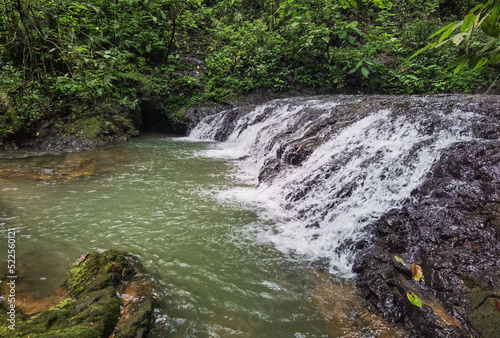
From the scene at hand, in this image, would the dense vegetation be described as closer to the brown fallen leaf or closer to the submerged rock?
the submerged rock

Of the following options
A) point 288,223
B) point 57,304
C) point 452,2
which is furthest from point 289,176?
point 452,2

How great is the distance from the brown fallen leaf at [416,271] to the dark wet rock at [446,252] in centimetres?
4

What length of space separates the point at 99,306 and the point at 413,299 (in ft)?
8.86

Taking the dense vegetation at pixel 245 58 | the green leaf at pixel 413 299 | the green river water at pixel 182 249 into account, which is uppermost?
the dense vegetation at pixel 245 58

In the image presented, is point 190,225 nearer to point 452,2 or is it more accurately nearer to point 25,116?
point 25,116

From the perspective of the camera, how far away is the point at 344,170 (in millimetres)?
4703

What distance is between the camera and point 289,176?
539 cm

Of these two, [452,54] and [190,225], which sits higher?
[452,54]

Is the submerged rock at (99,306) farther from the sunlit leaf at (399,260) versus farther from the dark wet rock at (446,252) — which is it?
the sunlit leaf at (399,260)

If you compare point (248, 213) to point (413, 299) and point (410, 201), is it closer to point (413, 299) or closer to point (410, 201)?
point (410, 201)

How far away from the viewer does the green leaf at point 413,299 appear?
2.34 metres

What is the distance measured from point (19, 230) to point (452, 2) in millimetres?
21395

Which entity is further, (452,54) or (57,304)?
(452,54)

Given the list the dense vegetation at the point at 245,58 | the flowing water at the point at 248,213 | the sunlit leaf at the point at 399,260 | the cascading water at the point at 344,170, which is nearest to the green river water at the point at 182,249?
the flowing water at the point at 248,213
